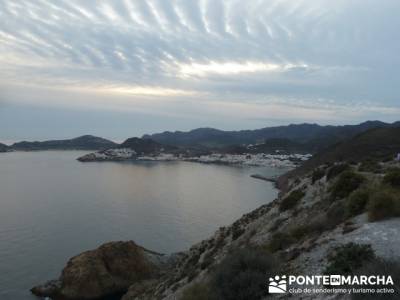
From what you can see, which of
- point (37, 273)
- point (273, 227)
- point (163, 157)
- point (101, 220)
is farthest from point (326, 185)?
point (163, 157)

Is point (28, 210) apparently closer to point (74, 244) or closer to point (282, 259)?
point (74, 244)

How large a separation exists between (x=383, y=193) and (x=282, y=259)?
3.79m

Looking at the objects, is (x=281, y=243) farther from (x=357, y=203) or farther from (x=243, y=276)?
(x=243, y=276)

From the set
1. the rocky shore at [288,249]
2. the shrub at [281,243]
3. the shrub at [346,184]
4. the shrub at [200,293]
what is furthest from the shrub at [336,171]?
the shrub at [200,293]

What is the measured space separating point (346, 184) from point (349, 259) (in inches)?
356

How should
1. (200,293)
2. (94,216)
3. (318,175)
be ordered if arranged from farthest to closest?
(94,216) → (318,175) → (200,293)

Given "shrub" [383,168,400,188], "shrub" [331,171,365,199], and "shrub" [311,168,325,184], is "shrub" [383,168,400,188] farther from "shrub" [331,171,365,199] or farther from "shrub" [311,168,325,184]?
"shrub" [311,168,325,184]

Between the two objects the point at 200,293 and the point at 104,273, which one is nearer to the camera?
the point at 200,293

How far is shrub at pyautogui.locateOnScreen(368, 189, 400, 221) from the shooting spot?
12.0 metres

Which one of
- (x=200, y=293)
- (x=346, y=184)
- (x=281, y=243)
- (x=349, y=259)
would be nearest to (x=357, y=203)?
(x=281, y=243)

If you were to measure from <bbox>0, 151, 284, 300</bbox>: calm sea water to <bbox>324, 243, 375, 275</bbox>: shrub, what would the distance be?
24.9 meters

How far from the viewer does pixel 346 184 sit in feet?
57.0

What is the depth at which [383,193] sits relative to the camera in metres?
12.3

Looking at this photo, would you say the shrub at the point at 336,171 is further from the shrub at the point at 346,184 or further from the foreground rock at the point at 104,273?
the foreground rock at the point at 104,273
